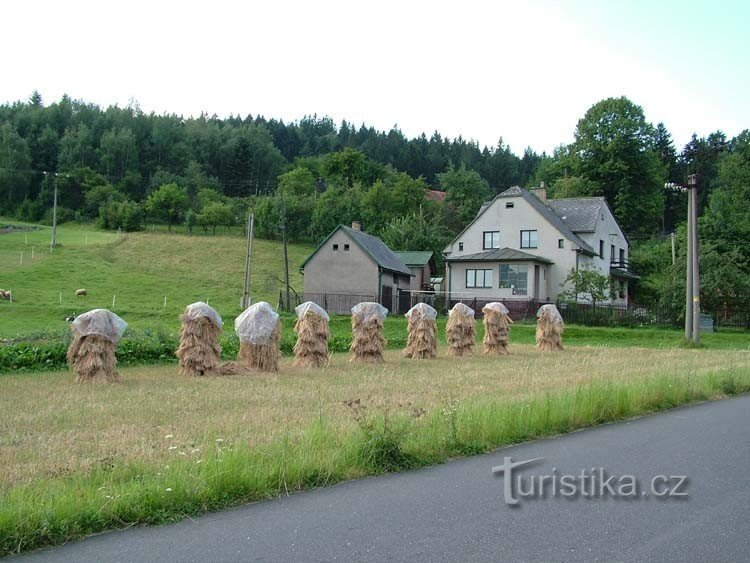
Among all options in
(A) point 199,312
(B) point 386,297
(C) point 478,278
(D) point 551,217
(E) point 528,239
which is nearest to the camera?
(A) point 199,312

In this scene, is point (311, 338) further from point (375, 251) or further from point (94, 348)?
point (375, 251)

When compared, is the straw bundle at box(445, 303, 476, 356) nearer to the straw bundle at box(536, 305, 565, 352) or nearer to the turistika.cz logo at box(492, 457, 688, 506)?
the straw bundle at box(536, 305, 565, 352)

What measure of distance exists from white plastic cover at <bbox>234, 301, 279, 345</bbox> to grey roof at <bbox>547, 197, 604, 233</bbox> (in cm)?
4014

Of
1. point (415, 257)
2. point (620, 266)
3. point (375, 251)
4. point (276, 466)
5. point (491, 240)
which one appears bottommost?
point (276, 466)

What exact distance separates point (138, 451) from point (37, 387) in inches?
285

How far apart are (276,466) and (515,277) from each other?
43.0 m

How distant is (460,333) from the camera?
2520cm

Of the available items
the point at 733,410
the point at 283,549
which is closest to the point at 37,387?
the point at 283,549

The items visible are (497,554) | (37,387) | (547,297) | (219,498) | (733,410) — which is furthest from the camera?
(547,297)

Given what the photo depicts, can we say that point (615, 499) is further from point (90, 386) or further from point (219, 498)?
point (90, 386)

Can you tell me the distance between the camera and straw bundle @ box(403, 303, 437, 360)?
23391mm

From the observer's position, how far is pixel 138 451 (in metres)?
7.79

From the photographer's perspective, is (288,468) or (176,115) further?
(176,115)

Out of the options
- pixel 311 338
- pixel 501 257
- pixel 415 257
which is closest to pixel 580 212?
pixel 501 257
